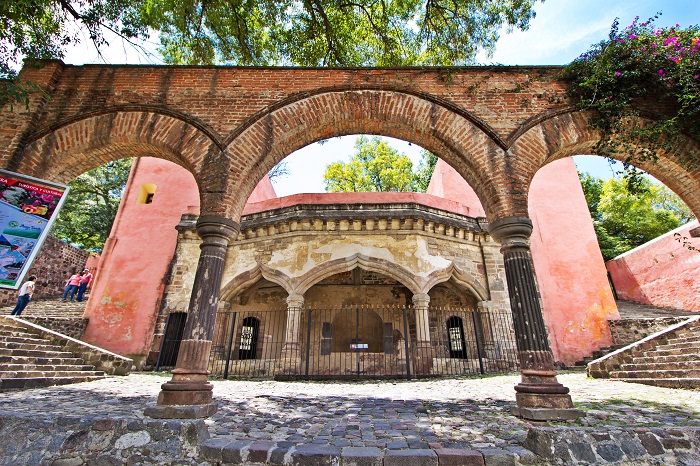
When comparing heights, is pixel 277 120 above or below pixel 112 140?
above

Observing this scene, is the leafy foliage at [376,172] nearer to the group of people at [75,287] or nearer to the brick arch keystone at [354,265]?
the brick arch keystone at [354,265]

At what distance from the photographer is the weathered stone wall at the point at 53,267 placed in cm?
1386

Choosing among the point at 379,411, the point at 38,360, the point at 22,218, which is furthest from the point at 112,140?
the point at 379,411

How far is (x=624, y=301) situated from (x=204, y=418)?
16946 mm

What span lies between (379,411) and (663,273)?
45.8 feet

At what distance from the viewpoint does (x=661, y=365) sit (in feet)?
21.4

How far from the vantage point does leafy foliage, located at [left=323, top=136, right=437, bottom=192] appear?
65.7 feet

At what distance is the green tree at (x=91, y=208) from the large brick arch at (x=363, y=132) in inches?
619

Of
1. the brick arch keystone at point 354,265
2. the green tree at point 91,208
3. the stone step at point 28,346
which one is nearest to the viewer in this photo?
the stone step at point 28,346

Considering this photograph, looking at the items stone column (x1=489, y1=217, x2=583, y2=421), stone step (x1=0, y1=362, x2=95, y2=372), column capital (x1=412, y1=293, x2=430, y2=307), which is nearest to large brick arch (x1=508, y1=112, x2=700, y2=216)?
stone column (x1=489, y1=217, x2=583, y2=421)

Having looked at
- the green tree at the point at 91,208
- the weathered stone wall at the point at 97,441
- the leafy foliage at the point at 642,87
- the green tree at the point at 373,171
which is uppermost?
the green tree at the point at 373,171

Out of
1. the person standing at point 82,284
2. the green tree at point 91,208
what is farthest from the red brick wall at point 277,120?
the green tree at point 91,208

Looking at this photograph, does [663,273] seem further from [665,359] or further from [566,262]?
[665,359]

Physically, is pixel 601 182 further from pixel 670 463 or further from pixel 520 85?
pixel 670 463
